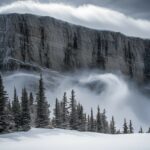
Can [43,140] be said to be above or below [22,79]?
below

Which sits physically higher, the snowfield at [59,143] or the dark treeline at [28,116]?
the dark treeline at [28,116]

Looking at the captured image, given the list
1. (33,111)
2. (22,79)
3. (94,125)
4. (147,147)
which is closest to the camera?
(147,147)

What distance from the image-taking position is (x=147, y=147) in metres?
26.0

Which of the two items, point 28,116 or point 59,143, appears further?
point 28,116

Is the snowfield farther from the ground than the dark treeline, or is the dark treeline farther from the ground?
the dark treeline

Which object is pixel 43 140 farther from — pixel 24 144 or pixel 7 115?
pixel 7 115

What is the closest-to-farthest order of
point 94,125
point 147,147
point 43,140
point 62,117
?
point 147,147 < point 43,140 < point 62,117 < point 94,125


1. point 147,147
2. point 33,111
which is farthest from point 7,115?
point 33,111

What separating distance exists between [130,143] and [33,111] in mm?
56290

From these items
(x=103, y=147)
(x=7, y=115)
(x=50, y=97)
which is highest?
(x=50, y=97)

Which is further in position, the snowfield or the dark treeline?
the dark treeline

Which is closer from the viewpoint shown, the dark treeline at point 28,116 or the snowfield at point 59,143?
the snowfield at point 59,143

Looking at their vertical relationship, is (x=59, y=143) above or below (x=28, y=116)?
below

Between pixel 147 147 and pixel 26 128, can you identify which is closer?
pixel 147 147
